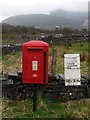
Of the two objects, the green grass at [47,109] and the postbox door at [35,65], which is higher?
the postbox door at [35,65]

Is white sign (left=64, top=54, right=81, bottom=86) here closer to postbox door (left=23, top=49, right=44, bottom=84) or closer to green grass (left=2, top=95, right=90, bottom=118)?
green grass (left=2, top=95, right=90, bottom=118)

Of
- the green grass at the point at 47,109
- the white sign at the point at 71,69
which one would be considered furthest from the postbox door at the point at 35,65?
the white sign at the point at 71,69

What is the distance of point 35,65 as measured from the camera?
9.05 metres

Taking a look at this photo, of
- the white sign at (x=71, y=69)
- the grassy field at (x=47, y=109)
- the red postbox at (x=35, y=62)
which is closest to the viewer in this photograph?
the grassy field at (x=47, y=109)

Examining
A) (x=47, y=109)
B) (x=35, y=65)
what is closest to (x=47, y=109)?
(x=47, y=109)

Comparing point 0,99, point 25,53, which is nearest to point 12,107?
point 0,99

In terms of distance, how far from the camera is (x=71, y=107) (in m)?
9.34

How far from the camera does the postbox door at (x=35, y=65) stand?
9031mm

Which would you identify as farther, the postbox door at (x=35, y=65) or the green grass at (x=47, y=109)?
the postbox door at (x=35, y=65)

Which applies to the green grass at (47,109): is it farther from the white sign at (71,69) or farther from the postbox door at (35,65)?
the postbox door at (35,65)

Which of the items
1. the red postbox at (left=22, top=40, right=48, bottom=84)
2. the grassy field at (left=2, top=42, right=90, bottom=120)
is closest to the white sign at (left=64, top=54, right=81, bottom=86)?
the grassy field at (left=2, top=42, right=90, bottom=120)

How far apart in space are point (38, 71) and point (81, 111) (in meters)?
1.24

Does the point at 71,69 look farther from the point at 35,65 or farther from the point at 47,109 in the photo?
the point at 47,109

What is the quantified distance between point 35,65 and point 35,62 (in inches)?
2.6
